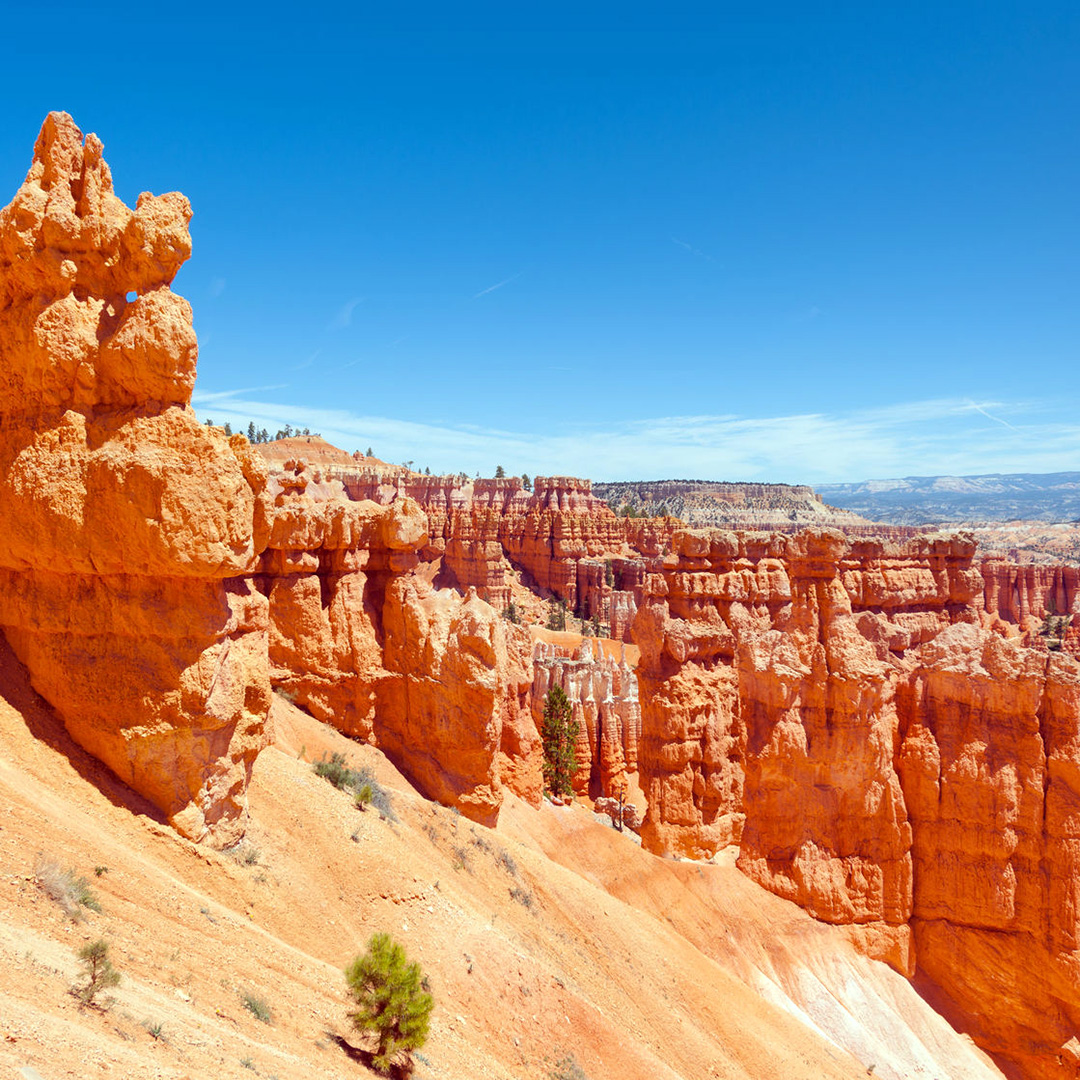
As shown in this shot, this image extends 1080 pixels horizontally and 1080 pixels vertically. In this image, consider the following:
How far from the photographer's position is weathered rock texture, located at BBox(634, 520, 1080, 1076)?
19.2 m

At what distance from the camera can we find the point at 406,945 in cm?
1134

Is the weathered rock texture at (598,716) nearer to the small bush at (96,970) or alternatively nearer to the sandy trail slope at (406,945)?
the sandy trail slope at (406,945)

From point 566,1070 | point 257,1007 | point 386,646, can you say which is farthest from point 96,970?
point 386,646

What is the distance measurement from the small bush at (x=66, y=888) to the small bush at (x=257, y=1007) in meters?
1.59

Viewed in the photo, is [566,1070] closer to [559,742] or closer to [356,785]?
[356,785]

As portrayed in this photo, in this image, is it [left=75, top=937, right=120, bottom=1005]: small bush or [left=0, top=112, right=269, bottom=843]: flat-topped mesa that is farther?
[left=0, top=112, right=269, bottom=843]: flat-topped mesa

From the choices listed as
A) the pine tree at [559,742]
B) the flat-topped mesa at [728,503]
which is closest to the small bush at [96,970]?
the pine tree at [559,742]

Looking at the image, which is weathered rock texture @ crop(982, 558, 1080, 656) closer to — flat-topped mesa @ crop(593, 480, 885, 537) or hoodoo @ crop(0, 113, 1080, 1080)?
hoodoo @ crop(0, 113, 1080, 1080)

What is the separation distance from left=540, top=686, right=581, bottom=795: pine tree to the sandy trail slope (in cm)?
696

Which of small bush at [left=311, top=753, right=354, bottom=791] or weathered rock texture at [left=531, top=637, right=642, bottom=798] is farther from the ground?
small bush at [left=311, top=753, right=354, bottom=791]

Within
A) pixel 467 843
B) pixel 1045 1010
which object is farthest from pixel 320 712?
pixel 1045 1010

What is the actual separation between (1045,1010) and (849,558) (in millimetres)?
13985

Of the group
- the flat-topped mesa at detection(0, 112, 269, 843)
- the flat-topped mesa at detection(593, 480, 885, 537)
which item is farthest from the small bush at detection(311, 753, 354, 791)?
the flat-topped mesa at detection(593, 480, 885, 537)

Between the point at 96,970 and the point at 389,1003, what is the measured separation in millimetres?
3022
